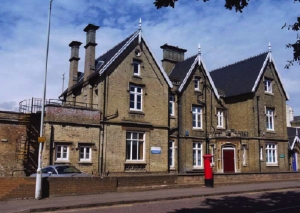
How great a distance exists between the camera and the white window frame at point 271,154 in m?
32.7

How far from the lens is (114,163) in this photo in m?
24.1

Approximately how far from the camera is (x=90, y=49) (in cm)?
2675

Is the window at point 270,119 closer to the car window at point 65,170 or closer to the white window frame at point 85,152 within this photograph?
the white window frame at point 85,152

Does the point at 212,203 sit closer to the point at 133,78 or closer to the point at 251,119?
the point at 133,78

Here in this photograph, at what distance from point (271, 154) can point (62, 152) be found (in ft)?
68.3

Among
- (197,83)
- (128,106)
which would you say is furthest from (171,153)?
(197,83)

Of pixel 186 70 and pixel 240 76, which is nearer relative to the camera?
pixel 186 70

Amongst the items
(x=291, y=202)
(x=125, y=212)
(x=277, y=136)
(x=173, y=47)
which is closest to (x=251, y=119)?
(x=277, y=136)

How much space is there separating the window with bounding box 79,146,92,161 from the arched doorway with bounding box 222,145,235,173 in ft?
41.9

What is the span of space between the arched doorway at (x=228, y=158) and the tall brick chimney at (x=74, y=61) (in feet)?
48.6

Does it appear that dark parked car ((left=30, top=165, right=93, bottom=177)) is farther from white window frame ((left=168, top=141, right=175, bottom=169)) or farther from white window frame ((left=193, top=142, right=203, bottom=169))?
white window frame ((left=193, top=142, right=203, bottom=169))

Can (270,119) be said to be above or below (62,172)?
above

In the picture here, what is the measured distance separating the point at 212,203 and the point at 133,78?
13825 millimetres

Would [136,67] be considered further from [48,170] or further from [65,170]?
[48,170]
